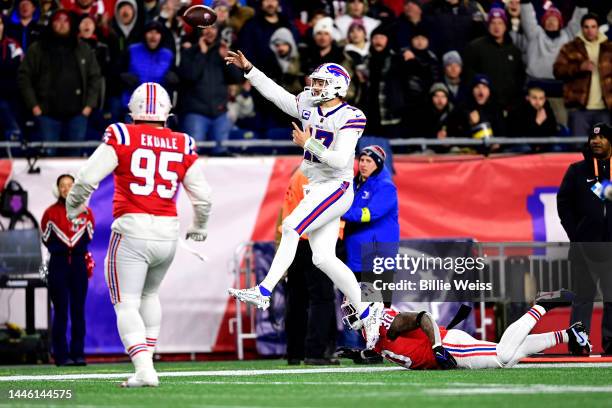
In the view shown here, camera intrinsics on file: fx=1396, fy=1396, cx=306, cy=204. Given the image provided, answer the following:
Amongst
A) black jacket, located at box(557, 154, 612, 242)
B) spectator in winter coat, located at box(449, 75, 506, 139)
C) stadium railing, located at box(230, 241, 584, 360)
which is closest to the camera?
black jacket, located at box(557, 154, 612, 242)

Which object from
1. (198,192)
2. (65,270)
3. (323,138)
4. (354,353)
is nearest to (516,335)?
(354,353)

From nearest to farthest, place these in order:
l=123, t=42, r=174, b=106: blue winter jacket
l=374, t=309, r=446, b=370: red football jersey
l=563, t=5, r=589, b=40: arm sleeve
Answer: l=374, t=309, r=446, b=370: red football jersey, l=123, t=42, r=174, b=106: blue winter jacket, l=563, t=5, r=589, b=40: arm sleeve

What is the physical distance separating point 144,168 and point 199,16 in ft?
13.2

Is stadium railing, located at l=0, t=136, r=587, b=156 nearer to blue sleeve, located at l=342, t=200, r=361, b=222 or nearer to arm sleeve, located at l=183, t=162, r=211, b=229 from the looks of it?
blue sleeve, located at l=342, t=200, r=361, b=222

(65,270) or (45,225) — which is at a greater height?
(45,225)

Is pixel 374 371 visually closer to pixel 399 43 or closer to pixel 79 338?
pixel 79 338

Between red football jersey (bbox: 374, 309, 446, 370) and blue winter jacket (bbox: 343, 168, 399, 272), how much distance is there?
161cm

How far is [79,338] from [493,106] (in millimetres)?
5828

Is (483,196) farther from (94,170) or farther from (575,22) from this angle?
(94,170)

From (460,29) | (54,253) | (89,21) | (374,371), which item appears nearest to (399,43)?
(460,29)

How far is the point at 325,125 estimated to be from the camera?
11.3 metres

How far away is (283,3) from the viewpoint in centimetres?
1836

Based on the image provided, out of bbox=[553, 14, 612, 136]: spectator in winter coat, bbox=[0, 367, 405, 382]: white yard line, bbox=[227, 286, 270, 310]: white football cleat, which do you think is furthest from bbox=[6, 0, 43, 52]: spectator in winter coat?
bbox=[227, 286, 270, 310]: white football cleat

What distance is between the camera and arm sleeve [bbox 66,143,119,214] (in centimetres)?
932
